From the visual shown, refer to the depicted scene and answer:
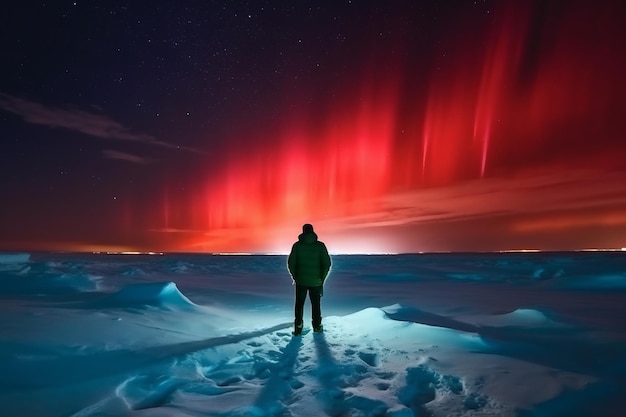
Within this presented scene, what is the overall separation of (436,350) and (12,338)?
604cm

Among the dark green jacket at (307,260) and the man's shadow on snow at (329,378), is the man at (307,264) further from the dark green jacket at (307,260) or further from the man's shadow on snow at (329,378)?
the man's shadow on snow at (329,378)

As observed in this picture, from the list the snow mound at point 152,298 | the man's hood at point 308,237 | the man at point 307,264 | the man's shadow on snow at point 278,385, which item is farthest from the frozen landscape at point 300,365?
the man's hood at point 308,237

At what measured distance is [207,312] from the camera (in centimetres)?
876

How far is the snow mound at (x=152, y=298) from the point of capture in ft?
28.8

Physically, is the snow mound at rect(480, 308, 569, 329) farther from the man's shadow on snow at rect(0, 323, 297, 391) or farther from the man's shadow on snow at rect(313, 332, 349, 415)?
the man's shadow on snow at rect(0, 323, 297, 391)

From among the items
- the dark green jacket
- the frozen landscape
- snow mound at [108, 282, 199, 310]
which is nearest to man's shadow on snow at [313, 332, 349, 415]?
the frozen landscape

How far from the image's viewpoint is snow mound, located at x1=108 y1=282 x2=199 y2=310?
878 centimetres

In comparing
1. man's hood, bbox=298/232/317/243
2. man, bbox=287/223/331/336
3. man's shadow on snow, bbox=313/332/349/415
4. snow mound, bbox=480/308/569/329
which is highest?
man's hood, bbox=298/232/317/243

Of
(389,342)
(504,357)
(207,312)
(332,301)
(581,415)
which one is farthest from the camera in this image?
(332,301)

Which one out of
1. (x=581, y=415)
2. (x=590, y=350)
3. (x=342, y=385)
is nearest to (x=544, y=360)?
(x=590, y=350)

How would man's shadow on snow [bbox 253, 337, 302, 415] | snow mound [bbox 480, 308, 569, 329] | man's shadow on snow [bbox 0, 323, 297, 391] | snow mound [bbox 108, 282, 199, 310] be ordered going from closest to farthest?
man's shadow on snow [bbox 253, 337, 302, 415] → man's shadow on snow [bbox 0, 323, 297, 391] → snow mound [bbox 480, 308, 569, 329] → snow mound [bbox 108, 282, 199, 310]

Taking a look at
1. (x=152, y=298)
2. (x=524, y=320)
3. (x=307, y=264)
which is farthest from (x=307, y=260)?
(x=152, y=298)

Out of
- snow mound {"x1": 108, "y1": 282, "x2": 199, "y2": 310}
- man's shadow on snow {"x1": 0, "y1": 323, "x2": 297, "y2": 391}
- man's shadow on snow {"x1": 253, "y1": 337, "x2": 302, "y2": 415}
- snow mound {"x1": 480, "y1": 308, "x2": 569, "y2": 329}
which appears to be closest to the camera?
man's shadow on snow {"x1": 253, "y1": 337, "x2": 302, "y2": 415}

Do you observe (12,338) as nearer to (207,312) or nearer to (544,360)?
(207,312)
